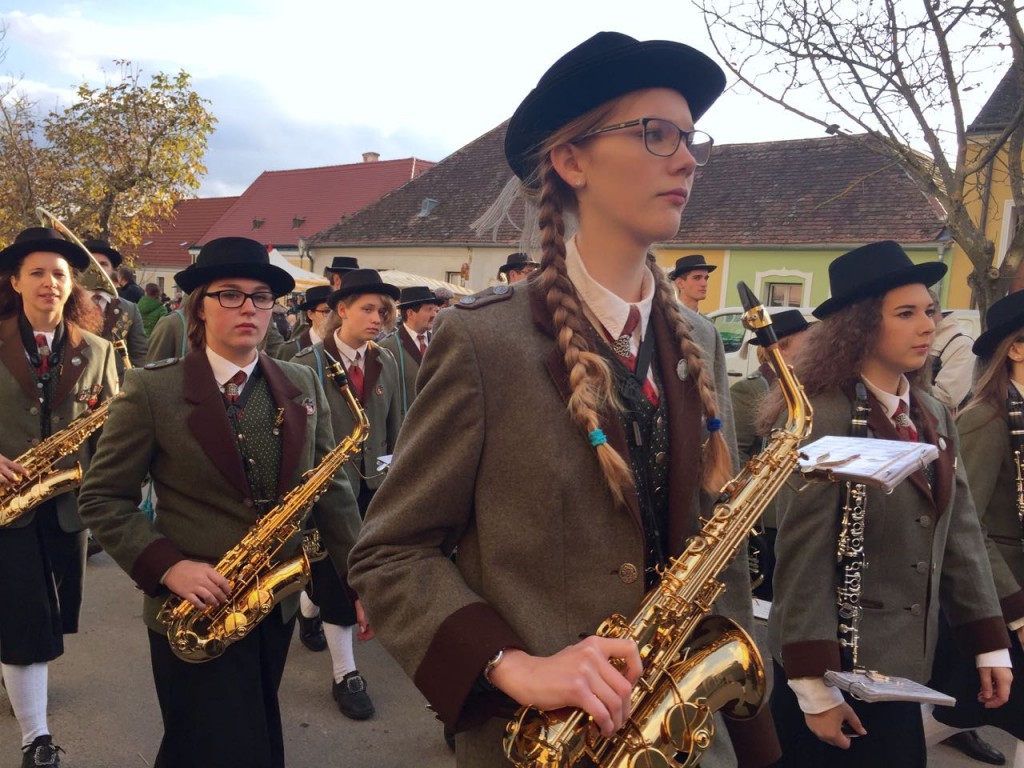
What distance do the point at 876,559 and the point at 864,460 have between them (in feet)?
3.58

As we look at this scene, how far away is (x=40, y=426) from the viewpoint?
4539 mm

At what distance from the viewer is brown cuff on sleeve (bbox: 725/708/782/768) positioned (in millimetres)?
2041

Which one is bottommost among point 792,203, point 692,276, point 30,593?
point 30,593

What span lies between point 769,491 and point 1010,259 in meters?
7.75

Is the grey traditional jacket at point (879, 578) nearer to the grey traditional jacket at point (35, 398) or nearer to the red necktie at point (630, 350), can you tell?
the red necktie at point (630, 350)

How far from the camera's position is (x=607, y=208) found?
188 cm

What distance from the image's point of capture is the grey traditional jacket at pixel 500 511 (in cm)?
173

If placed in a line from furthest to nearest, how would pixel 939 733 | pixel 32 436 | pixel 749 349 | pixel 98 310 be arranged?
pixel 749 349
pixel 98 310
pixel 32 436
pixel 939 733

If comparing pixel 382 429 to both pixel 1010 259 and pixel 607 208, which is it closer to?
pixel 607 208

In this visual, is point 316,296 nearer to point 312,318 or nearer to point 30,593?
point 312,318

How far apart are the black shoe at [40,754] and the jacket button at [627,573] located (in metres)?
3.68

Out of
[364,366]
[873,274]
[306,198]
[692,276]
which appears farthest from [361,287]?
[306,198]

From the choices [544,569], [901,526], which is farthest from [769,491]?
[901,526]

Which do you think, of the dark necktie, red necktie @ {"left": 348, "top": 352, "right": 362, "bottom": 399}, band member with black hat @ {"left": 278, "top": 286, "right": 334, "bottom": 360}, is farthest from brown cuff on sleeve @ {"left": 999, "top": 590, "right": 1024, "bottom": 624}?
band member with black hat @ {"left": 278, "top": 286, "right": 334, "bottom": 360}
